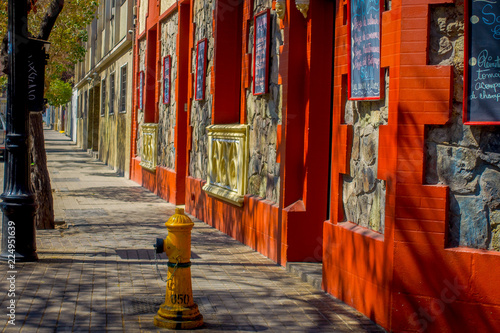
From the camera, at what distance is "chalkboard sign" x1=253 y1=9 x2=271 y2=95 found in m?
9.59

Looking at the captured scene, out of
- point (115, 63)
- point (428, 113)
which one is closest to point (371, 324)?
point (428, 113)

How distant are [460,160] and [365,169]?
3.86 feet

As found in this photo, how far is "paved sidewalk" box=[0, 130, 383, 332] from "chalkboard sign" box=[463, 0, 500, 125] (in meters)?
2.00

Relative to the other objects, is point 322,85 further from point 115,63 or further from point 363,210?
point 115,63

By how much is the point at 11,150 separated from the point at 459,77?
5.21 meters

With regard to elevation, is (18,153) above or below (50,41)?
below

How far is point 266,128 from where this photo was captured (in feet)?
31.8

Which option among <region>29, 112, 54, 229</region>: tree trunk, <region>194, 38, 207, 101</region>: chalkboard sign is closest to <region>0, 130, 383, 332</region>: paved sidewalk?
<region>29, 112, 54, 229</region>: tree trunk

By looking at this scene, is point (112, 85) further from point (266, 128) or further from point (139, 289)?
point (139, 289)

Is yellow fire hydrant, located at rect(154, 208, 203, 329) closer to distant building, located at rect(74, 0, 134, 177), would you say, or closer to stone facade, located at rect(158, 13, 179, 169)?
stone facade, located at rect(158, 13, 179, 169)

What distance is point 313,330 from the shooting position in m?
5.87

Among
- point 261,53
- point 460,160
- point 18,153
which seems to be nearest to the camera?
point 460,160

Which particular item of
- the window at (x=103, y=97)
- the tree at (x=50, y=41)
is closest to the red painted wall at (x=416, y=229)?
the tree at (x=50, y=41)

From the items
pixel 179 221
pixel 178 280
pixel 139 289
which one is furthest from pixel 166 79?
pixel 178 280
